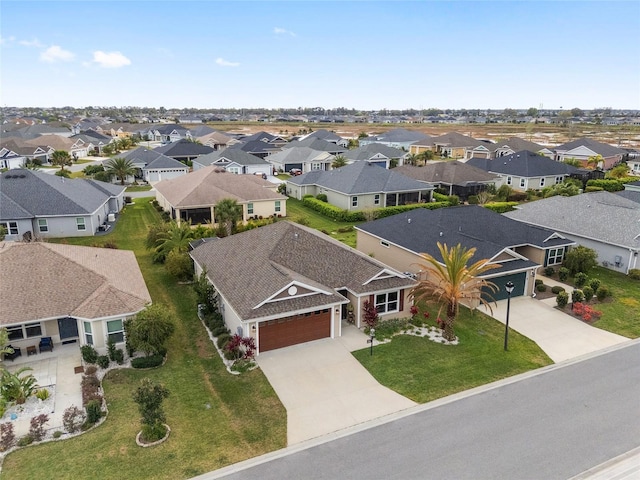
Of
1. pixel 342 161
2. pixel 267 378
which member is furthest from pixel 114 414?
pixel 342 161

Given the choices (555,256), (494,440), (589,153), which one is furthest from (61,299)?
(589,153)

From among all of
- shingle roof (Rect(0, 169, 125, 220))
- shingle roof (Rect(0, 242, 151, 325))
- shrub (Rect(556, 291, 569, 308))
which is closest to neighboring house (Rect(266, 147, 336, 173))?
shingle roof (Rect(0, 169, 125, 220))

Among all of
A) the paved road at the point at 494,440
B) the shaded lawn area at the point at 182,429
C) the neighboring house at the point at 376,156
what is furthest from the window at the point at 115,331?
the neighboring house at the point at 376,156

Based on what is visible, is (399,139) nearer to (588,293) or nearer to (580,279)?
(580,279)

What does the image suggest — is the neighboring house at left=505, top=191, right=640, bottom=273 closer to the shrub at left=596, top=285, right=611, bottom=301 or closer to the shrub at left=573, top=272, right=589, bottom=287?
the shrub at left=573, top=272, right=589, bottom=287

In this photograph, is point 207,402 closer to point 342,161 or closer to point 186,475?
point 186,475

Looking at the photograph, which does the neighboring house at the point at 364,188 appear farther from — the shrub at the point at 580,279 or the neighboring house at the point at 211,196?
the shrub at the point at 580,279
